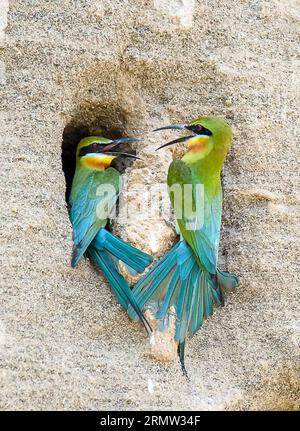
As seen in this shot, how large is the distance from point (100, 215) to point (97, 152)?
1.07 ft

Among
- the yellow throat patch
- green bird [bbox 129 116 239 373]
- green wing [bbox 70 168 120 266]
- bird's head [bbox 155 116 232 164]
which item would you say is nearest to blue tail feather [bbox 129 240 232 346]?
green bird [bbox 129 116 239 373]

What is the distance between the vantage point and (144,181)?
9.76 ft

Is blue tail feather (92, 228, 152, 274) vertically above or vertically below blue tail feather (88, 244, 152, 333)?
above

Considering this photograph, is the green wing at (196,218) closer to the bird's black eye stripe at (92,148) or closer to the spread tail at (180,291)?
the spread tail at (180,291)

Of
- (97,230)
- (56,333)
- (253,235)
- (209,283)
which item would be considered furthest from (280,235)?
(56,333)

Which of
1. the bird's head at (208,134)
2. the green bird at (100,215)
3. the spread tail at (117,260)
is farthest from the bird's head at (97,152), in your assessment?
the spread tail at (117,260)

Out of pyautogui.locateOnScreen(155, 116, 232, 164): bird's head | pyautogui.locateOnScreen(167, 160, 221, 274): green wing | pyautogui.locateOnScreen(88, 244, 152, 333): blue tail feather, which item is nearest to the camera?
pyautogui.locateOnScreen(88, 244, 152, 333): blue tail feather

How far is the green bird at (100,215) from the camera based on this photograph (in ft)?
8.89

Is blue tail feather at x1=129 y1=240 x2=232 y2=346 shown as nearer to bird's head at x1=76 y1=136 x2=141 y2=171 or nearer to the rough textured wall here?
the rough textured wall

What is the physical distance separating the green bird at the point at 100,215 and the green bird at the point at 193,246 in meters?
0.05

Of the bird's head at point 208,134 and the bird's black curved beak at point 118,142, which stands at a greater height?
the bird's head at point 208,134

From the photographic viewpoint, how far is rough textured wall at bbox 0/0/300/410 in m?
2.54

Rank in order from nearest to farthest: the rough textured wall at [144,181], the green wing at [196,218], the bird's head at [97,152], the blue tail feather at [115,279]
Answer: the rough textured wall at [144,181]
the blue tail feather at [115,279]
the green wing at [196,218]
the bird's head at [97,152]

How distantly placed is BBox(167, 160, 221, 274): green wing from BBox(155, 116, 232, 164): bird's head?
8cm
